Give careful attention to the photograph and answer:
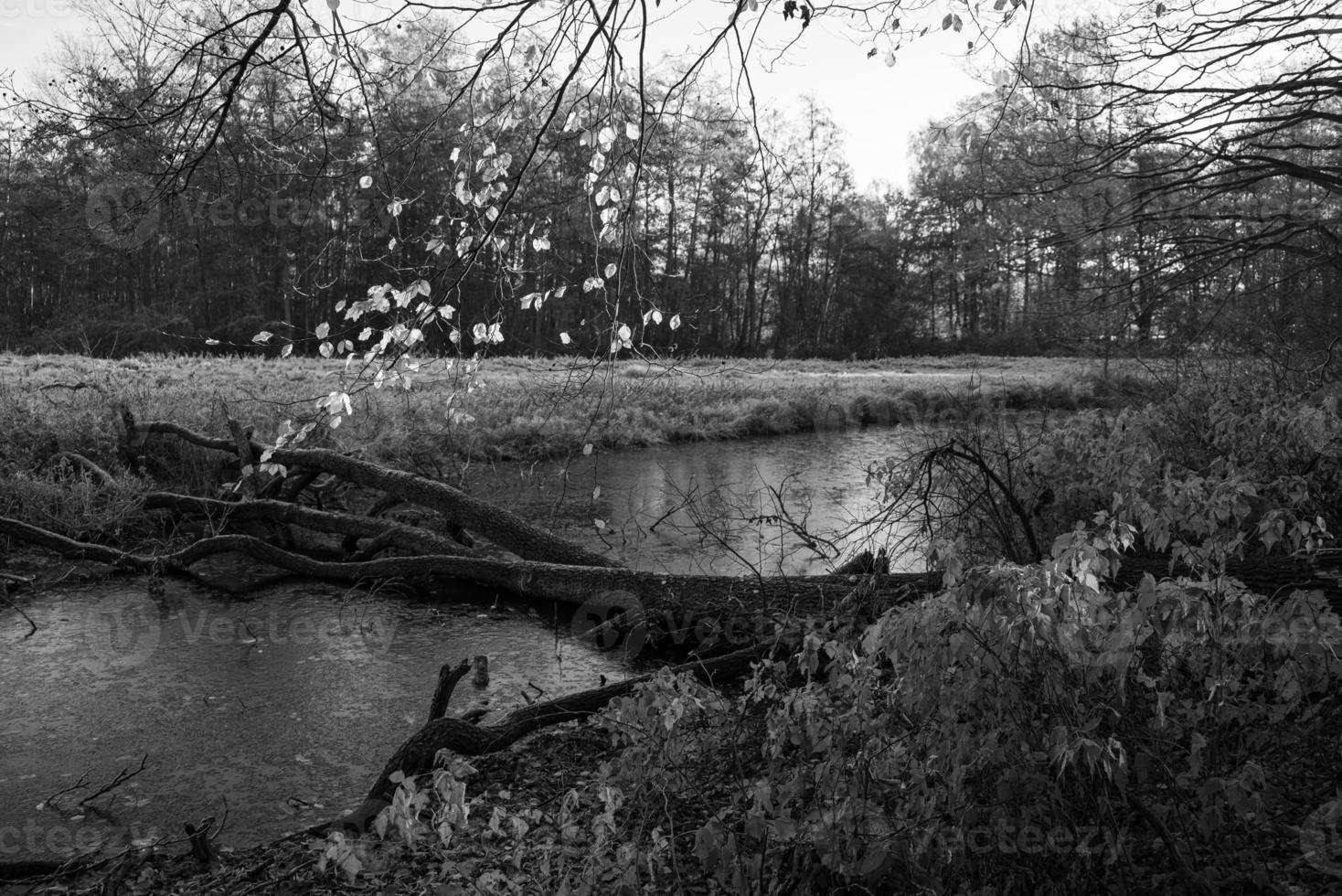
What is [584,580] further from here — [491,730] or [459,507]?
[491,730]

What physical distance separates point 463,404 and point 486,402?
291 cm

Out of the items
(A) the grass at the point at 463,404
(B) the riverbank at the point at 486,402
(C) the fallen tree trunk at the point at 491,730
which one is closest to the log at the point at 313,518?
(A) the grass at the point at 463,404

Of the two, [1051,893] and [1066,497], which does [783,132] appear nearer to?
[1066,497]

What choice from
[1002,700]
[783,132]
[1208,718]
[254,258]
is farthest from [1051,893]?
[783,132]

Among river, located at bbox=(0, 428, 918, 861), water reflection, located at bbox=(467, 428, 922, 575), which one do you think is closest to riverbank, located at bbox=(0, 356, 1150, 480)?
water reflection, located at bbox=(467, 428, 922, 575)

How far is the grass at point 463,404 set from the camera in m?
10.7

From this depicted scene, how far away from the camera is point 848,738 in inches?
136

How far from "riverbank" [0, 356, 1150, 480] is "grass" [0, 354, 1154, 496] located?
0.09 feet

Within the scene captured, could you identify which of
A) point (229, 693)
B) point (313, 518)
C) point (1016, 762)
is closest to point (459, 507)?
point (313, 518)

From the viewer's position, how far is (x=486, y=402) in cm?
1620

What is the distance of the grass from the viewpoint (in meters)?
10.7

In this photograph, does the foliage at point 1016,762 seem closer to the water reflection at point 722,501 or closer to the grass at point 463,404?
the grass at point 463,404

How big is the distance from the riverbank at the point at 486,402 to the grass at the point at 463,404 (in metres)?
0.03

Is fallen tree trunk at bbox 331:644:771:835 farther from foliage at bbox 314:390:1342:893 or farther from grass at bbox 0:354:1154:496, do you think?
grass at bbox 0:354:1154:496
